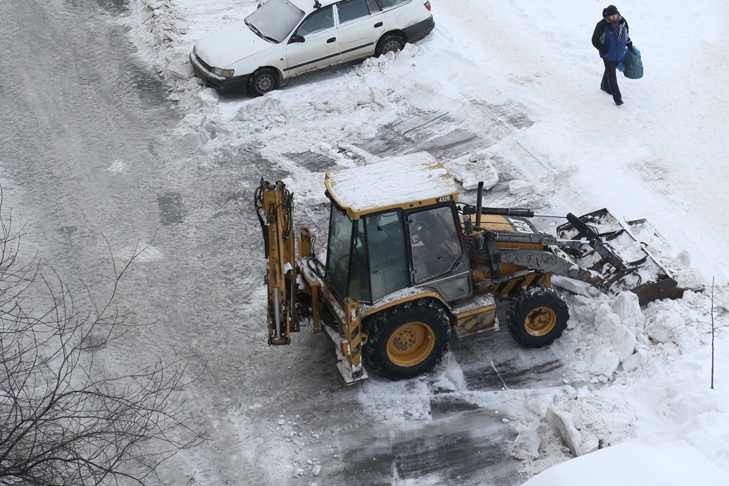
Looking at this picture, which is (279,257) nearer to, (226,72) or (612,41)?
(226,72)

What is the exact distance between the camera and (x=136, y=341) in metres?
10.4

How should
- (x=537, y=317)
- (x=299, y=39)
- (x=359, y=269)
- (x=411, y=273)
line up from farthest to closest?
(x=299, y=39) → (x=537, y=317) → (x=411, y=273) → (x=359, y=269)

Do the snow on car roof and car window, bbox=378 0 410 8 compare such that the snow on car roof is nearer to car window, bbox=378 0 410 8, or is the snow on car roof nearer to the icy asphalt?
car window, bbox=378 0 410 8

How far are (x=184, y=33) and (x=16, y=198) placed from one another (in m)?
5.83

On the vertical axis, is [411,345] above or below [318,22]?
below

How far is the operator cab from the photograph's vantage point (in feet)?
28.6

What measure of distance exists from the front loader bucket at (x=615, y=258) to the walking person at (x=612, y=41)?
3879 millimetres

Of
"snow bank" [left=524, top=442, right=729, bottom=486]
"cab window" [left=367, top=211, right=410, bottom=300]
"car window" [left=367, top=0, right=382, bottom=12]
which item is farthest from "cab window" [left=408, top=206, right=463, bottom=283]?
"car window" [left=367, top=0, right=382, bottom=12]

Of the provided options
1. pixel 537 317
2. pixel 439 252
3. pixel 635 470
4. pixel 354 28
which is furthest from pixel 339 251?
pixel 354 28

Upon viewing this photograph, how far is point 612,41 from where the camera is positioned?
14047mm

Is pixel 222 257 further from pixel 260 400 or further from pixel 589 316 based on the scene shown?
pixel 589 316

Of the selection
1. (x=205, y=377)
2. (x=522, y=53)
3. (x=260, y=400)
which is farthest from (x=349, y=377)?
(x=522, y=53)

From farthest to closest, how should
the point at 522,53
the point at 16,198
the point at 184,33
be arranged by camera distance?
the point at 184,33 → the point at 522,53 → the point at 16,198

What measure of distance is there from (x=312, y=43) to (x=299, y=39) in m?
0.24
